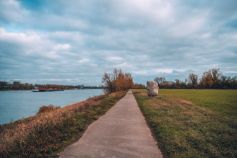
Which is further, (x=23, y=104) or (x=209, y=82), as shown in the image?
(x=209, y=82)

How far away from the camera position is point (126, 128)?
9.16 meters

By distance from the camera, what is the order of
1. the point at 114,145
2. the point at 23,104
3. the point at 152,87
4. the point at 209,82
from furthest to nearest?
the point at 209,82
the point at 23,104
the point at 152,87
the point at 114,145

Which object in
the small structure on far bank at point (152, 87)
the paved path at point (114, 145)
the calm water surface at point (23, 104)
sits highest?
the small structure on far bank at point (152, 87)

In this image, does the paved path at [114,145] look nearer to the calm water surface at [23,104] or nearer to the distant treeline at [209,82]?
the calm water surface at [23,104]

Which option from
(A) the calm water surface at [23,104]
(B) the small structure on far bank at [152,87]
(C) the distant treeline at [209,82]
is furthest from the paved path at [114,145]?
(C) the distant treeline at [209,82]

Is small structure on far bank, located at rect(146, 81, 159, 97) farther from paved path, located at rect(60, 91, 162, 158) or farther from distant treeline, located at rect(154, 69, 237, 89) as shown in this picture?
distant treeline, located at rect(154, 69, 237, 89)

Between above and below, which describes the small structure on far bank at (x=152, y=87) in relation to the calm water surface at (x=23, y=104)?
above

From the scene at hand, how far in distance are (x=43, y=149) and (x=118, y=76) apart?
7167cm

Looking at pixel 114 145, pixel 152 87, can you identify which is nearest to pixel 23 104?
pixel 152 87

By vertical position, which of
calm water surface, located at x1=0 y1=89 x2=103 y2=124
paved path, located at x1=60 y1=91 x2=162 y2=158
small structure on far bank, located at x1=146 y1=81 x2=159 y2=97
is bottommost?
calm water surface, located at x1=0 y1=89 x2=103 y2=124

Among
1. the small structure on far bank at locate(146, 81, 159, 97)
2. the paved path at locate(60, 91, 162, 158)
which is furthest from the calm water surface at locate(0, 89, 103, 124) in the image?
the paved path at locate(60, 91, 162, 158)

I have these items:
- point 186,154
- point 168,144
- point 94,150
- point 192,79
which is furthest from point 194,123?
point 192,79

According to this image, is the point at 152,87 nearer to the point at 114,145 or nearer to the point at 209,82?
the point at 114,145

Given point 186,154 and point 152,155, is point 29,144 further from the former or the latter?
point 186,154
